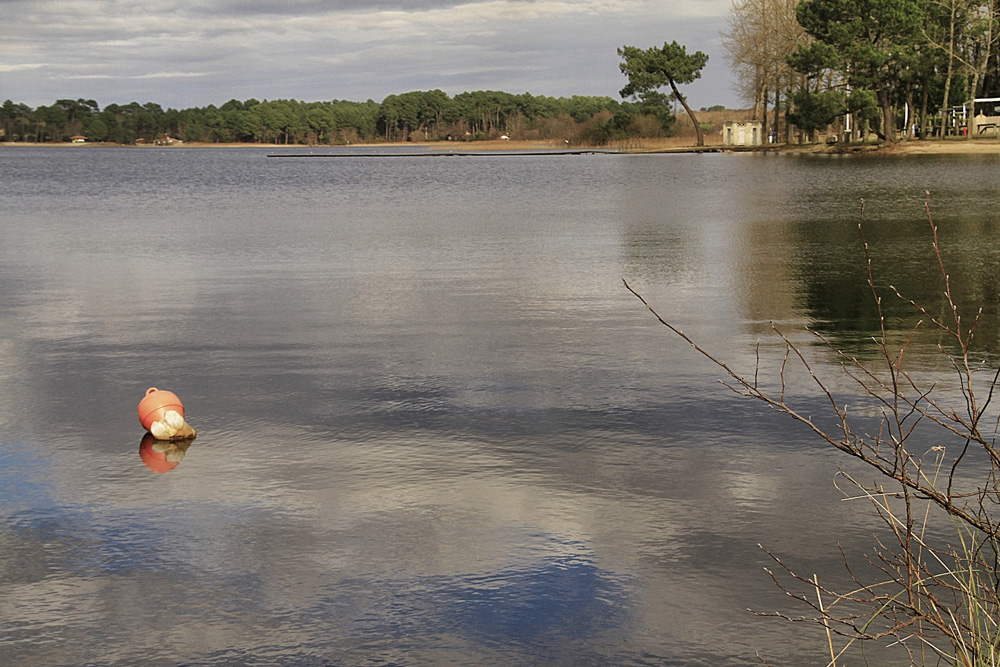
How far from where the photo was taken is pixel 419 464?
780 cm

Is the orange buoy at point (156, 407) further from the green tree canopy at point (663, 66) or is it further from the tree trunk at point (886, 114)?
the green tree canopy at point (663, 66)

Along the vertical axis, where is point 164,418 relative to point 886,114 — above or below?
below

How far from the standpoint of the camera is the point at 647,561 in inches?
239

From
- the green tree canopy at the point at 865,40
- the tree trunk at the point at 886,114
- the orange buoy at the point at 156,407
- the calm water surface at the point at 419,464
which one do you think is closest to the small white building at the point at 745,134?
the green tree canopy at the point at 865,40

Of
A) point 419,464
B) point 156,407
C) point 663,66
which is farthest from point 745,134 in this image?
point 419,464

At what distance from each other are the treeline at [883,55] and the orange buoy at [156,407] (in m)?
71.6

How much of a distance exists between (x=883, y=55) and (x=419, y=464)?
240 feet

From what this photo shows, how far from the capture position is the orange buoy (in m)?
8.48

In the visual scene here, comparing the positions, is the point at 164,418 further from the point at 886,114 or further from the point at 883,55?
the point at 886,114

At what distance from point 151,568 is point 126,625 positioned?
2.25 feet

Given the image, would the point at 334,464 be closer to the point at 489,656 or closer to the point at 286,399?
the point at 286,399

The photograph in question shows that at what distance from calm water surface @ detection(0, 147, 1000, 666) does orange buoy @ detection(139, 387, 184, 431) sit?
22 cm

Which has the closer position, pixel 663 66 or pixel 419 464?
pixel 419 464

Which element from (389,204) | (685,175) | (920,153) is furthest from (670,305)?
(920,153)
